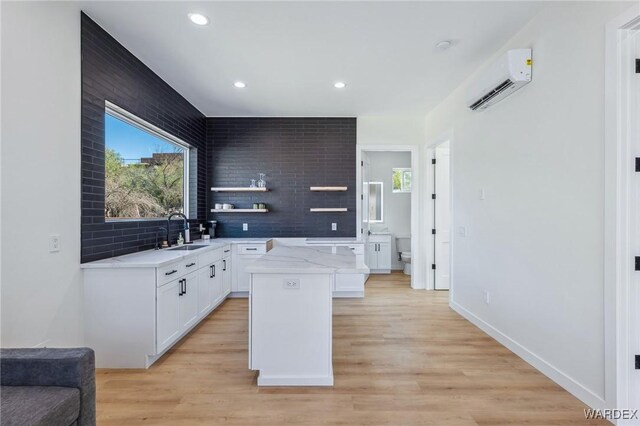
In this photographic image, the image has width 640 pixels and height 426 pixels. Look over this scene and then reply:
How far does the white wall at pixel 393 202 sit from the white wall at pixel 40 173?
518cm

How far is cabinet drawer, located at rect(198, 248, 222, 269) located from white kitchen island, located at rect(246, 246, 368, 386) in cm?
152

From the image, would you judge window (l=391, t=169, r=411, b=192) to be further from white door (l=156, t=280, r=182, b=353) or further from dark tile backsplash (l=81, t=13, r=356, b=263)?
white door (l=156, t=280, r=182, b=353)

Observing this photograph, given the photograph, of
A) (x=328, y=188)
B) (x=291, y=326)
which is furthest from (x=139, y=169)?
(x=328, y=188)

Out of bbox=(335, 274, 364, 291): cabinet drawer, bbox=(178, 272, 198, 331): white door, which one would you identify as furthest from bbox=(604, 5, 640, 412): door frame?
bbox=(178, 272, 198, 331): white door

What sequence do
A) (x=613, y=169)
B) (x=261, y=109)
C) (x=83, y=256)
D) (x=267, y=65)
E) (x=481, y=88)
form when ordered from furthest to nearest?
(x=261, y=109) → (x=267, y=65) → (x=481, y=88) → (x=83, y=256) → (x=613, y=169)

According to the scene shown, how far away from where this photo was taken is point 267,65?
324cm

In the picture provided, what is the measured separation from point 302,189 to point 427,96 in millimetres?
2359

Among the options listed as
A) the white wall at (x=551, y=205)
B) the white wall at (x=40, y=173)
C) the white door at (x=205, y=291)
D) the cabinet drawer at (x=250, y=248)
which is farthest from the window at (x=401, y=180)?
the white wall at (x=40, y=173)

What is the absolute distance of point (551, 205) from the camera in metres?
2.27

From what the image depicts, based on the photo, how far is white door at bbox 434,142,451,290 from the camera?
4.90 m

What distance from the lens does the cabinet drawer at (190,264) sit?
302 centimetres

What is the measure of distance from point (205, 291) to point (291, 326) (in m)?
1.80

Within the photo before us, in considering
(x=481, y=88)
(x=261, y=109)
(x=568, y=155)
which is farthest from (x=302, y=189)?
(x=568, y=155)

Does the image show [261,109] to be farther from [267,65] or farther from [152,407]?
[152,407]
